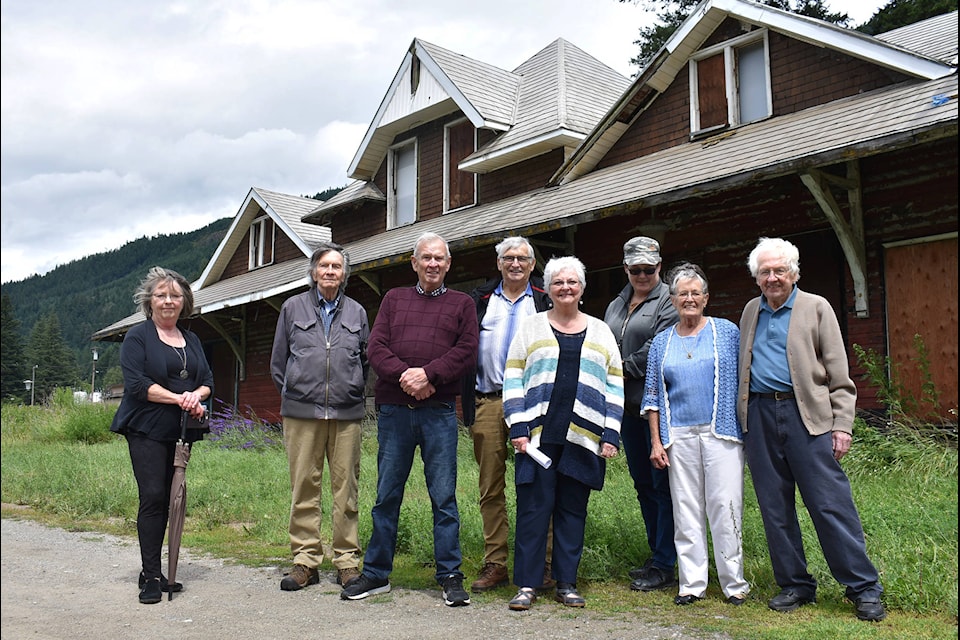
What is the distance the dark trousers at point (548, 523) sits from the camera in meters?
4.29

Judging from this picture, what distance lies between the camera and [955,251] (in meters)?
8.08

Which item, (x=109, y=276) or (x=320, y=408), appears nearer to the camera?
(x=320, y=408)

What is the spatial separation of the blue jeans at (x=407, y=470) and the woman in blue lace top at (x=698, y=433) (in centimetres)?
113

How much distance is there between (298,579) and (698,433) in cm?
237

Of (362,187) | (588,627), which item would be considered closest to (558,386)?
(588,627)

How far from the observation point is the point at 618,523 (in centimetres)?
528

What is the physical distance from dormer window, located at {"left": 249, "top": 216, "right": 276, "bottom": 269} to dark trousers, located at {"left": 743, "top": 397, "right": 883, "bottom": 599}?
677 inches

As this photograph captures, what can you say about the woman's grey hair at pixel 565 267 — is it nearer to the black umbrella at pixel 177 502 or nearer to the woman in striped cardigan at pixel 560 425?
the woman in striped cardigan at pixel 560 425

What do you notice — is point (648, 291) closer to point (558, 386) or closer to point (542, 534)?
point (558, 386)

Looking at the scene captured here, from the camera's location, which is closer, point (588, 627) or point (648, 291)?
point (588, 627)

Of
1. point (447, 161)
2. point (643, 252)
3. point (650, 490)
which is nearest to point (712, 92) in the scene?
point (447, 161)

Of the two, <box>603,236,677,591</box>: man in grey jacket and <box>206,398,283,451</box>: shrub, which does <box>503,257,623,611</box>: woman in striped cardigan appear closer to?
<box>603,236,677,591</box>: man in grey jacket

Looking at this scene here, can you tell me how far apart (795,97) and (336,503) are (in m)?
8.02

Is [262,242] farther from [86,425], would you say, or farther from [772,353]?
[772,353]
